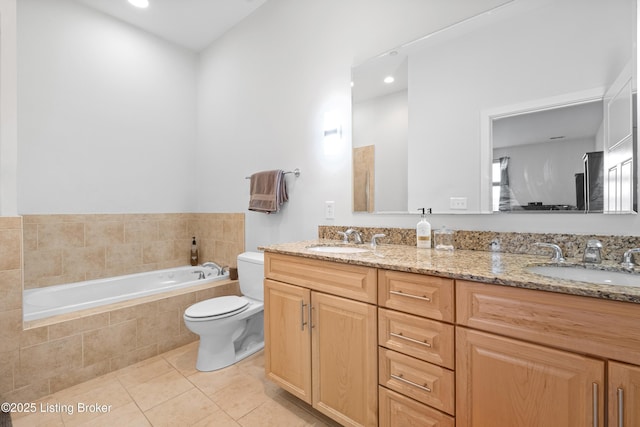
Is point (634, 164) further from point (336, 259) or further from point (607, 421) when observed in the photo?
point (336, 259)

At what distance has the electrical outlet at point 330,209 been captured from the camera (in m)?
2.05

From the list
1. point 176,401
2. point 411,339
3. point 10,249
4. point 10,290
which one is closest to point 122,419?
point 176,401

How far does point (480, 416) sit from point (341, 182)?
145 centimetres

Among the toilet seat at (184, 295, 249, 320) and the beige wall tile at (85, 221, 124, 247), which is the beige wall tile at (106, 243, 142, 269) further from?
the toilet seat at (184, 295, 249, 320)

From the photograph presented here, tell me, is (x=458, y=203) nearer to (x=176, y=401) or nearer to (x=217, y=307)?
(x=217, y=307)

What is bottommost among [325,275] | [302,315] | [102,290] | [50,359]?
[50,359]

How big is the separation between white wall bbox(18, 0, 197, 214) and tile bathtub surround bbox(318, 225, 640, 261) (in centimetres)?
256

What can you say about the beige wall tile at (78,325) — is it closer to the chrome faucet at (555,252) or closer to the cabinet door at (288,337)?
the cabinet door at (288,337)

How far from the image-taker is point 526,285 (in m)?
0.83

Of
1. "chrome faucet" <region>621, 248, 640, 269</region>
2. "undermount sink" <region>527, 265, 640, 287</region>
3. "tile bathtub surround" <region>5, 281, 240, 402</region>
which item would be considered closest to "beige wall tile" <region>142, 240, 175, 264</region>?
"tile bathtub surround" <region>5, 281, 240, 402</region>

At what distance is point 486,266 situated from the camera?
3.43ft

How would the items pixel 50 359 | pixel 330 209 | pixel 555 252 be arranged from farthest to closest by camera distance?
pixel 330 209
pixel 50 359
pixel 555 252

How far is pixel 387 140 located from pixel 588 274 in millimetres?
1174

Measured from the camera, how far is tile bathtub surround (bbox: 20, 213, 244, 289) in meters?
2.29
